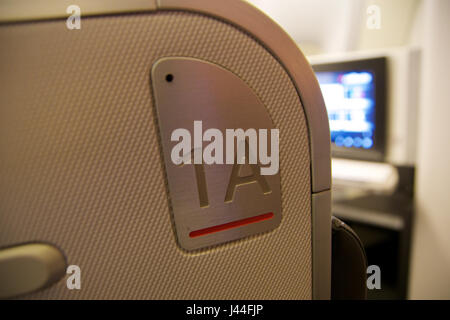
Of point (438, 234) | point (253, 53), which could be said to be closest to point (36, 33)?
point (253, 53)

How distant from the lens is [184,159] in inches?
13.8

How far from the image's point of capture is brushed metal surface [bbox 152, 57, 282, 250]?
337 mm

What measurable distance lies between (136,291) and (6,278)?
0.14 metres

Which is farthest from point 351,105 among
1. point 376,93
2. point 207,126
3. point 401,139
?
point 207,126

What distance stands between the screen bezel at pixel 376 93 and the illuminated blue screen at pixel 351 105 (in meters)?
0.02

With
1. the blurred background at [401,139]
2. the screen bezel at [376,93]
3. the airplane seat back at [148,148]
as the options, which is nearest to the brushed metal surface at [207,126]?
the airplane seat back at [148,148]

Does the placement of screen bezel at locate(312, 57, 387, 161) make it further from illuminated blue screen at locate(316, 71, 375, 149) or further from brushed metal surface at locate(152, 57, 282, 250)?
brushed metal surface at locate(152, 57, 282, 250)

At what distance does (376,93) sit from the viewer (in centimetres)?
148

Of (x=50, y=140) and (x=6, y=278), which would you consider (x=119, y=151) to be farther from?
(x=6, y=278)

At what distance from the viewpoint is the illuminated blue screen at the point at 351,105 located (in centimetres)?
151

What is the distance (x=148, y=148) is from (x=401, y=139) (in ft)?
4.99

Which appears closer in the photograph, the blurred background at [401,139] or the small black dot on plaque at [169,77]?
the small black dot on plaque at [169,77]

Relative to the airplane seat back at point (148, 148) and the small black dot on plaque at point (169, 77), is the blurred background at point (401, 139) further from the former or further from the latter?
the small black dot on plaque at point (169, 77)

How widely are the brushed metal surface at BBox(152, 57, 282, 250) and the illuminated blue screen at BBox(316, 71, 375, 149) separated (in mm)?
1247
